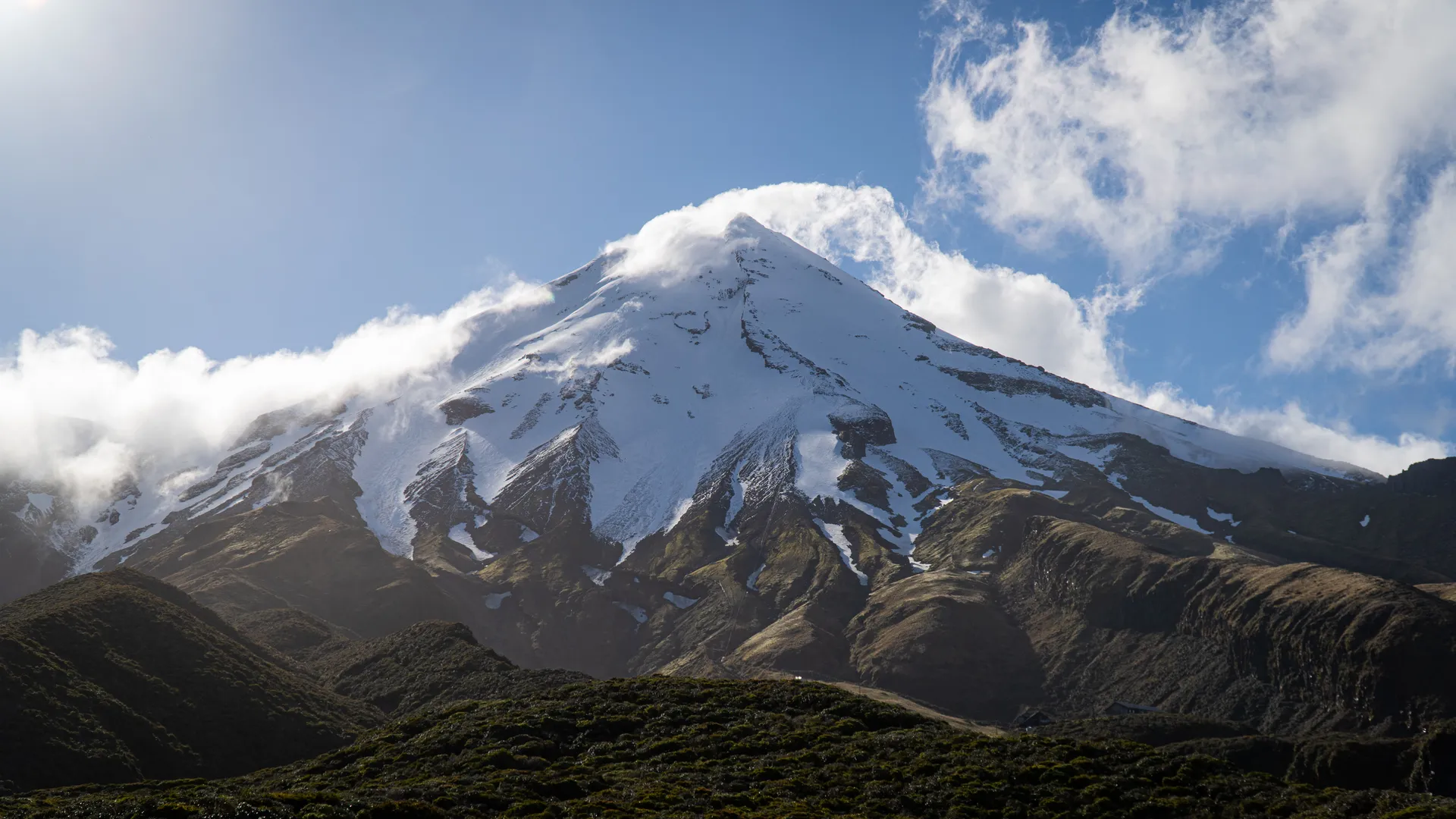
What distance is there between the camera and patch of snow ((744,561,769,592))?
172175 mm

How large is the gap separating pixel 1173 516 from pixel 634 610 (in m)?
102

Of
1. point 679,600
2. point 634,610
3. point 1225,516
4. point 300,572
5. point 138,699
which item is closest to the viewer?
point 138,699

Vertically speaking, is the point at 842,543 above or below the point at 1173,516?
below

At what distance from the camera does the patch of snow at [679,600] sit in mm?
171750

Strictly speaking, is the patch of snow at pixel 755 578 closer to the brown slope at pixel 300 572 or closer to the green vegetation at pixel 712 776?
the brown slope at pixel 300 572

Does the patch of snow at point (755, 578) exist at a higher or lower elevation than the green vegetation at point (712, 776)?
higher

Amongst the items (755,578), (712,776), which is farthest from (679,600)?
(712,776)

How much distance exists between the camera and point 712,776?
49.4m

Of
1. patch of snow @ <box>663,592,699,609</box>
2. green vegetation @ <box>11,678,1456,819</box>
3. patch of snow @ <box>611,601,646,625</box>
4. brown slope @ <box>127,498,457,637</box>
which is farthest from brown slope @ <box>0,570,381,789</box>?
patch of snow @ <box>663,592,699,609</box>

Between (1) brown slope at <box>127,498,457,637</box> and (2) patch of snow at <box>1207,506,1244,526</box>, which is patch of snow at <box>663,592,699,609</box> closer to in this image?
(1) brown slope at <box>127,498,457,637</box>

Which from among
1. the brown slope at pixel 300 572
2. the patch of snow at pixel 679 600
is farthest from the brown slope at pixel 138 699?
the patch of snow at pixel 679 600

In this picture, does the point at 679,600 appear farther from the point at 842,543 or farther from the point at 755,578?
the point at 842,543

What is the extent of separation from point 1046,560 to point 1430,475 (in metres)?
89.2

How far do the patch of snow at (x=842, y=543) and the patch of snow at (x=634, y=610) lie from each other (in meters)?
35.1
